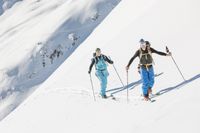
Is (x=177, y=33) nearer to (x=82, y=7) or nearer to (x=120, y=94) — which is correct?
(x=120, y=94)

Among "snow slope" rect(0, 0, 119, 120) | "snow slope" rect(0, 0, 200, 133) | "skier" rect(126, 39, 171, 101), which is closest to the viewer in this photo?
"snow slope" rect(0, 0, 200, 133)

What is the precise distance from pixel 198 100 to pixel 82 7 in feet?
554

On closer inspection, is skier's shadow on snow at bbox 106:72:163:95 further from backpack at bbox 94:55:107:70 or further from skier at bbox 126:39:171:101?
skier at bbox 126:39:171:101

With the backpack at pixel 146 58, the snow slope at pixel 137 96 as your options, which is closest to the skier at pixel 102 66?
the snow slope at pixel 137 96

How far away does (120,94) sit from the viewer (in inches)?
730

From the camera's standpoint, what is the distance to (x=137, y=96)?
56.2 ft

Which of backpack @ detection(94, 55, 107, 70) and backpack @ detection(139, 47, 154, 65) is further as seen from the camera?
backpack @ detection(94, 55, 107, 70)

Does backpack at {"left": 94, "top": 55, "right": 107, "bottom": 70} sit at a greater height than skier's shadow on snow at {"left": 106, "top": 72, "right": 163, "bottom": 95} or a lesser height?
greater

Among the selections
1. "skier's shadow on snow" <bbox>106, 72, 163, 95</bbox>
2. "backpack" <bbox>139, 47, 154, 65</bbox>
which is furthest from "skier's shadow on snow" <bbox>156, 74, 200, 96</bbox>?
"skier's shadow on snow" <bbox>106, 72, 163, 95</bbox>

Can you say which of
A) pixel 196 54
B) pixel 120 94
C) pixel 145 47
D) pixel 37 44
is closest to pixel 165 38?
pixel 196 54

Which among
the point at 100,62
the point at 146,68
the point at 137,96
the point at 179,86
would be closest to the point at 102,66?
the point at 100,62

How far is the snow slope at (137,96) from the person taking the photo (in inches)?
521

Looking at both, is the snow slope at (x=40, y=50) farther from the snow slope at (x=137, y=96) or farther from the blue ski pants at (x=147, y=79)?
the blue ski pants at (x=147, y=79)

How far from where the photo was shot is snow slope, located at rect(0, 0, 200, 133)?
521 inches
